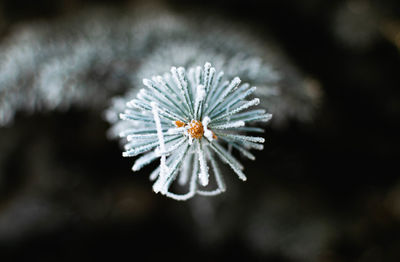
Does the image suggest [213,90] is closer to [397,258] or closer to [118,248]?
[397,258]

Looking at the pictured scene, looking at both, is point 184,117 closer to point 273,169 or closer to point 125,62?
point 125,62

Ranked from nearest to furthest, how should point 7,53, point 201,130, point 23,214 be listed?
point 201,130, point 7,53, point 23,214

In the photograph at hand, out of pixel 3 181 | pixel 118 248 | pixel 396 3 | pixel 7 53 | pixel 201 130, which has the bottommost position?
pixel 201 130

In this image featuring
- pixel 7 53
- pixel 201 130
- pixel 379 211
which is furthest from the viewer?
pixel 379 211

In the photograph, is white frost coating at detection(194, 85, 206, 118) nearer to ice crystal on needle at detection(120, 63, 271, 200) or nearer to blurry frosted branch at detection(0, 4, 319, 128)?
ice crystal on needle at detection(120, 63, 271, 200)

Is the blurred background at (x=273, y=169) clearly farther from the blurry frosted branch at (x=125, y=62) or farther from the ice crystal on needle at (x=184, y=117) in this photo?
the ice crystal on needle at (x=184, y=117)

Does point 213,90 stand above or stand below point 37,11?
below

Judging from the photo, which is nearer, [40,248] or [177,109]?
[177,109]

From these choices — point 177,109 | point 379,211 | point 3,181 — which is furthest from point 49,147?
point 379,211

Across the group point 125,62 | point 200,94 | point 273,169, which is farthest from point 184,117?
point 273,169
